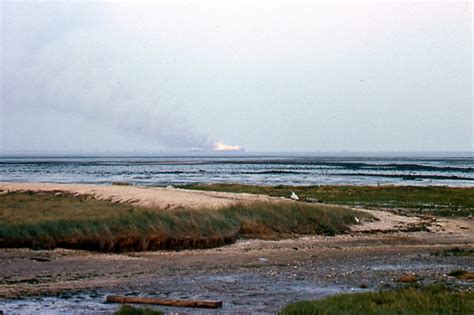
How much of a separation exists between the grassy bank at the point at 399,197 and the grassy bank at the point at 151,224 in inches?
398

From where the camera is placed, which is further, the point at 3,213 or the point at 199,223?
the point at 3,213

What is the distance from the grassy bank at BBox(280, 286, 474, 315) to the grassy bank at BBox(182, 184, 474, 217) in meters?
25.2

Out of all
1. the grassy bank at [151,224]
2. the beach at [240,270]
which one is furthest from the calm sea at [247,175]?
the beach at [240,270]

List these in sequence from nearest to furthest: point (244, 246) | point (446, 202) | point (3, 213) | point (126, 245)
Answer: point (126, 245) < point (244, 246) < point (3, 213) < point (446, 202)

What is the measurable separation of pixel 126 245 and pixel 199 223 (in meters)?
3.35

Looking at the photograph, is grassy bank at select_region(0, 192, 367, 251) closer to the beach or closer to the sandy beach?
the beach

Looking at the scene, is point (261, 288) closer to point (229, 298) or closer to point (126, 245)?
point (229, 298)

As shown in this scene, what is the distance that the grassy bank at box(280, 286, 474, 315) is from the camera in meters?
11.9

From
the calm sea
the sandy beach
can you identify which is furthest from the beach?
the calm sea

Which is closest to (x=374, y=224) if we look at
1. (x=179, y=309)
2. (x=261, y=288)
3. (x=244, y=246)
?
(x=244, y=246)

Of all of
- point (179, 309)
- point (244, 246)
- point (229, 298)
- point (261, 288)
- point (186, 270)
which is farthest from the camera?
point (244, 246)

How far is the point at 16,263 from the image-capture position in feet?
62.0

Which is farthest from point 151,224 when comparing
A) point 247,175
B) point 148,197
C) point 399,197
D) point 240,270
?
point 247,175

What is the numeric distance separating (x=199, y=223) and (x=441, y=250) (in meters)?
9.14
